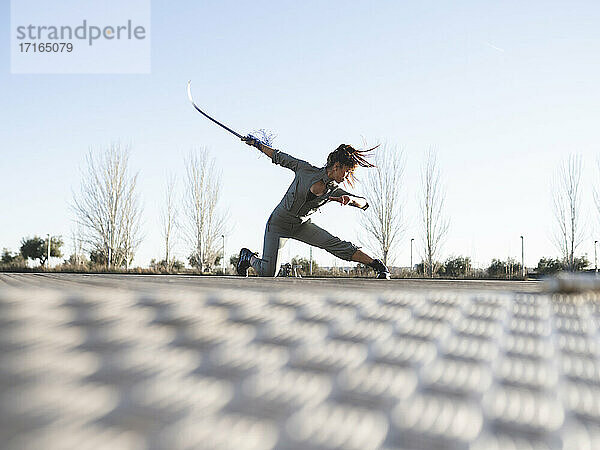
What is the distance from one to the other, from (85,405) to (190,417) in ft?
0.12

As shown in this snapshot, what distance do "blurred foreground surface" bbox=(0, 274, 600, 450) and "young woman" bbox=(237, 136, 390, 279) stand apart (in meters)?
2.70

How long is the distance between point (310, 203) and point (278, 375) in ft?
10.0

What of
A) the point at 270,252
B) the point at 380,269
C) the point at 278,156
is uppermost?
the point at 278,156

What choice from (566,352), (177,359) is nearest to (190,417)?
(177,359)

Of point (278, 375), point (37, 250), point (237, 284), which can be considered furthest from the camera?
point (37, 250)

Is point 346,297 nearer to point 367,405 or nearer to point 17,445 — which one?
point 367,405

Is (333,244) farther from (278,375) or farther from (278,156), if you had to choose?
(278,375)

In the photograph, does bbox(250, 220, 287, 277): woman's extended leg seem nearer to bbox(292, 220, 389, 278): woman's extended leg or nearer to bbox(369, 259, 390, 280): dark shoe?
bbox(292, 220, 389, 278): woman's extended leg

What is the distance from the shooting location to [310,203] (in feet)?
10.8

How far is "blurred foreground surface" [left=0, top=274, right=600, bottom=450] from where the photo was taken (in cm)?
19

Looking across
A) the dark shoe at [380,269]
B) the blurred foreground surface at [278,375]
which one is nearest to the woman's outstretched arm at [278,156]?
the dark shoe at [380,269]

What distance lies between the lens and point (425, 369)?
A: 282mm

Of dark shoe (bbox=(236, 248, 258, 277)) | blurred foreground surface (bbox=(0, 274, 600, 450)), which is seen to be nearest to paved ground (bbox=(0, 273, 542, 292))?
blurred foreground surface (bbox=(0, 274, 600, 450))

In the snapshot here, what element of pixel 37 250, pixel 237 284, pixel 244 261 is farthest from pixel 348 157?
pixel 37 250
